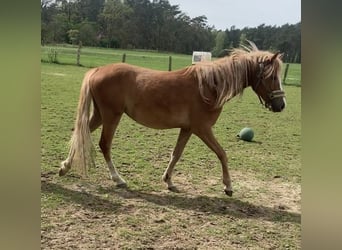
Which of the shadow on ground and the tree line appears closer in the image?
the shadow on ground

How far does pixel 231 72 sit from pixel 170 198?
3.22 feet

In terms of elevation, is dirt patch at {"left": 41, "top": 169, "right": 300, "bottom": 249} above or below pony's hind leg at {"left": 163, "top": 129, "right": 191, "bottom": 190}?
below

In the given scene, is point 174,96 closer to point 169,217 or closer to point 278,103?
point 278,103

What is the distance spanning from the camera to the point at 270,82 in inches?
95.5

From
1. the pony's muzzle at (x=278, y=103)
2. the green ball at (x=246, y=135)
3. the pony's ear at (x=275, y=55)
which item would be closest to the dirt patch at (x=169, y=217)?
the pony's muzzle at (x=278, y=103)

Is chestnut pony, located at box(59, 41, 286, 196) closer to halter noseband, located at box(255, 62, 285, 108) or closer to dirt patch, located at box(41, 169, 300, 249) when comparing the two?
halter noseband, located at box(255, 62, 285, 108)

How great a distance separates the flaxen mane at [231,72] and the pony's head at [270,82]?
18mm

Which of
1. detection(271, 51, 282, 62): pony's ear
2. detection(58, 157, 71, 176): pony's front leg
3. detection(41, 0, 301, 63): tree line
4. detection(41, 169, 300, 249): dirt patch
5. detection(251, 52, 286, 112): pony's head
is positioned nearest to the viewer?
detection(41, 169, 300, 249): dirt patch

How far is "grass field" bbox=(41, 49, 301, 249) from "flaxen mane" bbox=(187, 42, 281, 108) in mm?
336

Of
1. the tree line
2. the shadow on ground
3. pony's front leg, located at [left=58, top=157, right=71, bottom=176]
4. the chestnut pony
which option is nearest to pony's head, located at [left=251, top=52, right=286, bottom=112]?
the chestnut pony

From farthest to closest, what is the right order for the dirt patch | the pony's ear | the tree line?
the tree line < the pony's ear < the dirt patch

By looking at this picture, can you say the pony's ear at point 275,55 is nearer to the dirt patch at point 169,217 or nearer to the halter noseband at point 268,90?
the halter noseband at point 268,90

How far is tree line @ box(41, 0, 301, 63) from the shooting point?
8.92 feet
